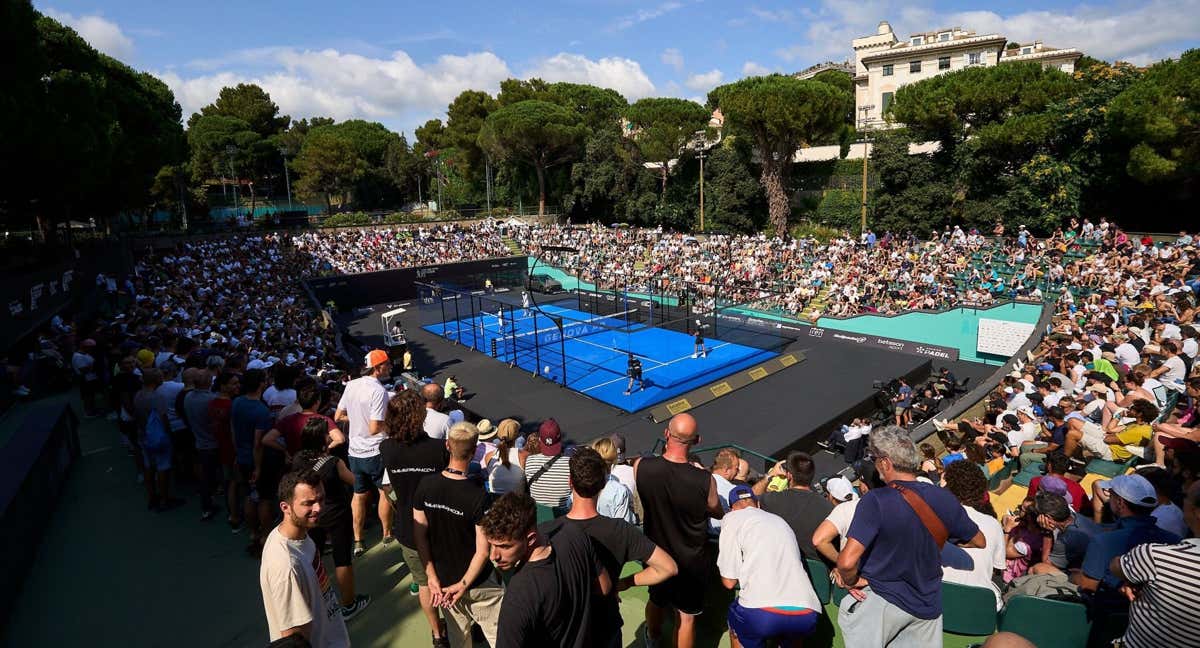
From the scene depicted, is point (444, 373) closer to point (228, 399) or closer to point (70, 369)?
point (70, 369)

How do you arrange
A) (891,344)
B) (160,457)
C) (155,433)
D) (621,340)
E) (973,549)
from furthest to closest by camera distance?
(621,340)
(891,344)
(160,457)
(155,433)
(973,549)

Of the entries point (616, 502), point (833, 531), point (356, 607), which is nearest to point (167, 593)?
point (356, 607)

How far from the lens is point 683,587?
12.6ft

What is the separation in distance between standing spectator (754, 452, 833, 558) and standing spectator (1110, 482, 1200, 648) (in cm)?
161

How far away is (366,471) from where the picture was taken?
5.59 metres

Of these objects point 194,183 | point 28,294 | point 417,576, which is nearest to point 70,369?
point 28,294

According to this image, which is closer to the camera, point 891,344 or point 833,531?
point 833,531

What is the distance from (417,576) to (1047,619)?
4.19m

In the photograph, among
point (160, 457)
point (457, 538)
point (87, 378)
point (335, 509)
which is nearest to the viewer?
point (457, 538)

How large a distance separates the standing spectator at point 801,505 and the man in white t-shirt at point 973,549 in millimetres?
816

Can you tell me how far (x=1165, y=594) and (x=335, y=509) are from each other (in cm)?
493

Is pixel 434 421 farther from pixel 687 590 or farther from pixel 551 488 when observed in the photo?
pixel 687 590

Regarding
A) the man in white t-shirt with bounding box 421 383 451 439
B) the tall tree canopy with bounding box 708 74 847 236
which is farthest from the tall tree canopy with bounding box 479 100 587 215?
the man in white t-shirt with bounding box 421 383 451 439

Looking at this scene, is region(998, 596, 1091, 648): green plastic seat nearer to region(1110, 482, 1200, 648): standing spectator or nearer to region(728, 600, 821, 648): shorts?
region(1110, 482, 1200, 648): standing spectator
